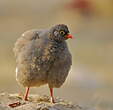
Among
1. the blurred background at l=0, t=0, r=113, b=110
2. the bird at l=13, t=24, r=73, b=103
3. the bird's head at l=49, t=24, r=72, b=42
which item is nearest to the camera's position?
the bird at l=13, t=24, r=73, b=103

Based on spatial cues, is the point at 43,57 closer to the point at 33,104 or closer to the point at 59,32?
the point at 59,32

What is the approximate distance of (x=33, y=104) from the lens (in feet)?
31.3

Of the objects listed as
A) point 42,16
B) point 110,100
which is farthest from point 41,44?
point 42,16

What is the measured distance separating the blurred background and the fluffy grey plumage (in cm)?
136

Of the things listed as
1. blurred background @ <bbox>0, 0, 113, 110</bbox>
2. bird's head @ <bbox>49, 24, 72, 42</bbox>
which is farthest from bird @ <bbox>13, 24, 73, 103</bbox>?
blurred background @ <bbox>0, 0, 113, 110</bbox>

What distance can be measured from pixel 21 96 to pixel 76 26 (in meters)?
17.1

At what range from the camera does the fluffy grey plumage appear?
31.3ft

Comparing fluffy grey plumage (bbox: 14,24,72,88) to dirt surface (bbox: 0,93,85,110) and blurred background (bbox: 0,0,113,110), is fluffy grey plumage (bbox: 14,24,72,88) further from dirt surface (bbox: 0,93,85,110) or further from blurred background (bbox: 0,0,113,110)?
blurred background (bbox: 0,0,113,110)

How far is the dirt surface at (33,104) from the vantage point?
9.34 meters

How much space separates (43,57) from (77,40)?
1379cm

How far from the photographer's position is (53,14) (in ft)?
101

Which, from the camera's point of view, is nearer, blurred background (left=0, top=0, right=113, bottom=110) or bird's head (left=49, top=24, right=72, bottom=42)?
bird's head (left=49, top=24, right=72, bottom=42)

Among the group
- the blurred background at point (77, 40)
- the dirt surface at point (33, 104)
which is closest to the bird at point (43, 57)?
the dirt surface at point (33, 104)

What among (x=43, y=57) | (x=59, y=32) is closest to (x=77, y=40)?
(x=59, y=32)
